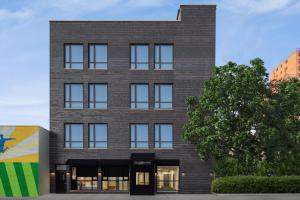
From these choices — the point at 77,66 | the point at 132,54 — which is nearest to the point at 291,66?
the point at 132,54

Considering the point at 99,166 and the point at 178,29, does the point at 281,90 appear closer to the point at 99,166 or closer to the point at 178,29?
the point at 178,29

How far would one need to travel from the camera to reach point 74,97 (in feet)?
163

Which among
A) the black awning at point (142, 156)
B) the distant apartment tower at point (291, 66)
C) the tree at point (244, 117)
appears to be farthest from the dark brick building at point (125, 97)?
the distant apartment tower at point (291, 66)

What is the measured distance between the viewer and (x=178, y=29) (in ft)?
164

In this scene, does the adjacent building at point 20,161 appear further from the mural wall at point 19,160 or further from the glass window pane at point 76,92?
the glass window pane at point 76,92

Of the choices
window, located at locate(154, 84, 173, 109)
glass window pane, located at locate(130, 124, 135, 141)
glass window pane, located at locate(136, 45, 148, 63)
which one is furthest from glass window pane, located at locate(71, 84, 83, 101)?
window, located at locate(154, 84, 173, 109)

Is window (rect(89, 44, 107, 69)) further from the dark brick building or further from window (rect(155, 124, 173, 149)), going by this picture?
window (rect(155, 124, 173, 149))

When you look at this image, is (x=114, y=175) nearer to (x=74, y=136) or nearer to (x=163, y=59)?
(x=74, y=136)

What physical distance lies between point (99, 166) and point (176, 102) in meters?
9.24

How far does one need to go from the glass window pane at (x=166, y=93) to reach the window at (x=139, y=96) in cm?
142

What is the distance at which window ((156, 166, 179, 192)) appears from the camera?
4938 centimetres

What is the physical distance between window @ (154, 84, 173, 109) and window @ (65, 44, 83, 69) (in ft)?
24.7

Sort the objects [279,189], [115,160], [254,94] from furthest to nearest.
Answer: [115,160], [254,94], [279,189]

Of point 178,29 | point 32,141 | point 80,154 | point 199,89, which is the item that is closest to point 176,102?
point 199,89
